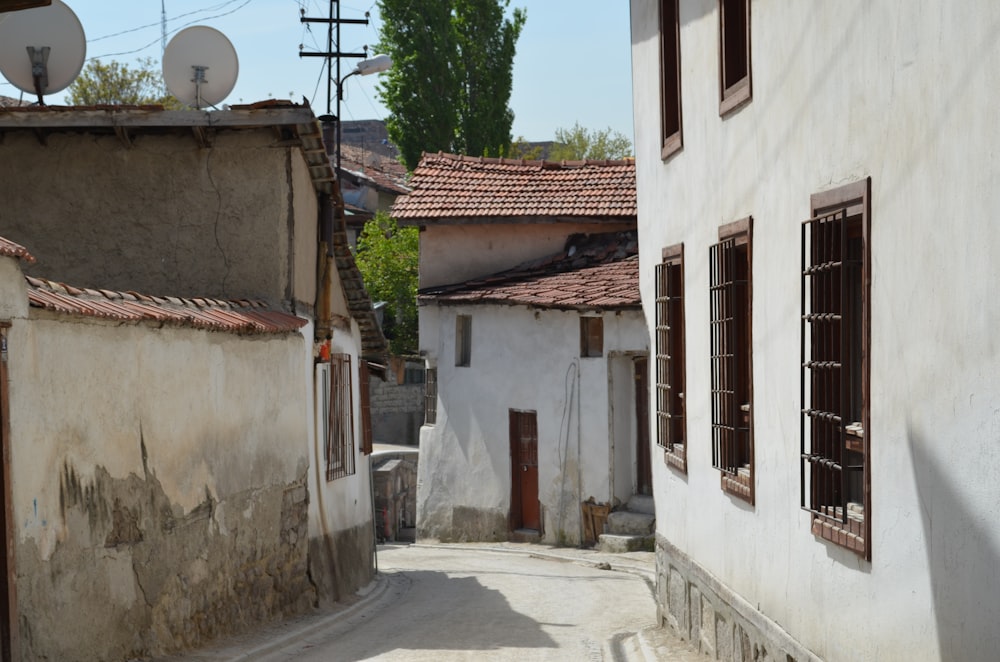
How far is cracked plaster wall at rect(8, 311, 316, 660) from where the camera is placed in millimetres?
7605

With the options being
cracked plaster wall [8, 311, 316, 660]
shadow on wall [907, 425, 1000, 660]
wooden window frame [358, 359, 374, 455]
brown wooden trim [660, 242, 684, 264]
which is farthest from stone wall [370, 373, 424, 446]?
shadow on wall [907, 425, 1000, 660]

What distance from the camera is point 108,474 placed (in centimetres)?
849

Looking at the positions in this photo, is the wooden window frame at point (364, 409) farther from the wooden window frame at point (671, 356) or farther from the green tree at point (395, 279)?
the green tree at point (395, 279)

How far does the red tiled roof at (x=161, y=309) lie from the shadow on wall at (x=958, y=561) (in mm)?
4942

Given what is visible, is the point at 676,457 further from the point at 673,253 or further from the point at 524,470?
the point at 524,470

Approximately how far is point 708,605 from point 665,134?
434cm

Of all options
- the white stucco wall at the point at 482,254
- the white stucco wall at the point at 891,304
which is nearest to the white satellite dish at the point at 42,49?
the white stucco wall at the point at 891,304

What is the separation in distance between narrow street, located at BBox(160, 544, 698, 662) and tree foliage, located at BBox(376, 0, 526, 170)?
23.3 m

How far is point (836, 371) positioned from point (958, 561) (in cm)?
201

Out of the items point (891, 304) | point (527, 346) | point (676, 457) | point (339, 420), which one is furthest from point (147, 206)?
point (527, 346)

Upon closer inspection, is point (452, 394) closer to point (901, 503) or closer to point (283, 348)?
point (283, 348)

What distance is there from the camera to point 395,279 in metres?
37.1

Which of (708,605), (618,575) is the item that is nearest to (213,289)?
(708,605)

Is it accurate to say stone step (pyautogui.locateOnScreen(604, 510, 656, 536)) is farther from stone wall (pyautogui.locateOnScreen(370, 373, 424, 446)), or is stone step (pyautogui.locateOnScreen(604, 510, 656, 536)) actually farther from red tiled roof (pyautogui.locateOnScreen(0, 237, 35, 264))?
red tiled roof (pyautogui.locateOnScreen(0, 237, 35, 264))
